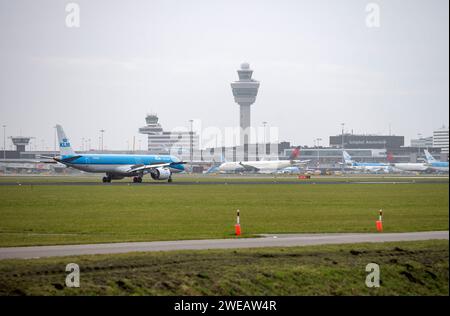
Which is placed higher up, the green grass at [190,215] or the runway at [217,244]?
the runway at [217,244]

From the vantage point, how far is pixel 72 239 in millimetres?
38000

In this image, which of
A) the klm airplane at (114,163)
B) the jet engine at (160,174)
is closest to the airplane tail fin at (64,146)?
the klm airplane at (114,163)

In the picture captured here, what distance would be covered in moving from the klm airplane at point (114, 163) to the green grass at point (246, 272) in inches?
3371

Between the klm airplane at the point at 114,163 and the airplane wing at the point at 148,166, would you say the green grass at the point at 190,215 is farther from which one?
the airplane wing at the point at 148,166

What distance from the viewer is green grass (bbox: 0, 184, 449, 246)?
41.8 m

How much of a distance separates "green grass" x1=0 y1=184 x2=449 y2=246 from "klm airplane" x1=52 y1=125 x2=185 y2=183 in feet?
111

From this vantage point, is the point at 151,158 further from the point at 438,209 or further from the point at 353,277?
the point at 353,277

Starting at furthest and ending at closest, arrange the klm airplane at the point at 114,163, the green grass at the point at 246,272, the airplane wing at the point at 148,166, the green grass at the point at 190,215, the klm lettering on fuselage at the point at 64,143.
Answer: the airplane wing at the point at 148,166
the klm lettering on fuselage at the point at 64,143
the klm airplane at the point at 114,163
the green grass at the point at 190,215
the green grass at the point at 246,272

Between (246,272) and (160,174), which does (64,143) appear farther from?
(246,272)

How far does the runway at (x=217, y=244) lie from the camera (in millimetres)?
31594

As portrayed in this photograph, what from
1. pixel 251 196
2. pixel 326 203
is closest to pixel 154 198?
pixel 251 196

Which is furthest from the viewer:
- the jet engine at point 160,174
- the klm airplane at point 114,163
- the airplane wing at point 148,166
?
the jet engine at point 160,174

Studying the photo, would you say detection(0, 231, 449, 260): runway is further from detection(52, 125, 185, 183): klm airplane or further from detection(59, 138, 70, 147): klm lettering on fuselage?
detection(59, 138, 70, 147): klm lettering on fuselage

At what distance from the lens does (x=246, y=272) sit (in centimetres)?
2870
